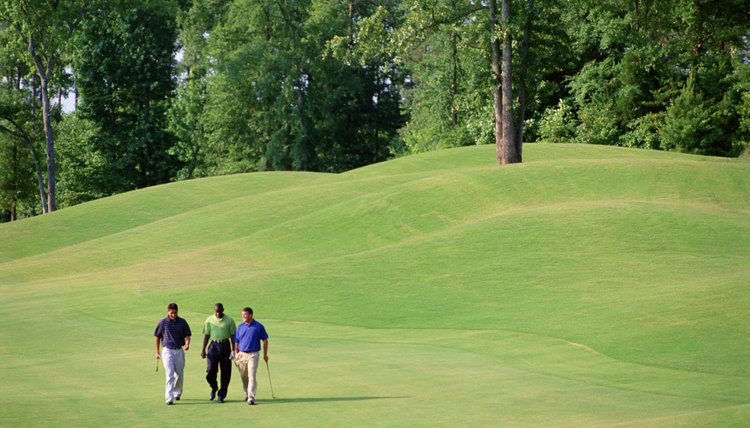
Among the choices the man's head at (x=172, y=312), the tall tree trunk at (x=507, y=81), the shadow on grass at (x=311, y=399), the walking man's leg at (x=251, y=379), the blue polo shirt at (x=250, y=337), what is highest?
the tall tree trunk at (x=507, y=81)

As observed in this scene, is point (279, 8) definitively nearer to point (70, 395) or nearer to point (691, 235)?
point (691, 235)

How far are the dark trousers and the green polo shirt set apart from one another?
0.12 metres

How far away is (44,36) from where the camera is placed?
79.0m

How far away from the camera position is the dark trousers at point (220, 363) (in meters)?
18.2

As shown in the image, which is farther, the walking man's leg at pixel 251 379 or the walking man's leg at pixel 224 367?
the walking man's leg at pixel 224 367

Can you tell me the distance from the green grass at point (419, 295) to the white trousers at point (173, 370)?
338mm

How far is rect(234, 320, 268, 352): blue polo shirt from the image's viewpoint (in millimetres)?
18062

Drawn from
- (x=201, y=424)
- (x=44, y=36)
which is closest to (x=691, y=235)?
(x=201, y=424)

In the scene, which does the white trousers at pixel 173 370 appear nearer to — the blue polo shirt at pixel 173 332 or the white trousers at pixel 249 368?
the blue polo shirt at pixel 173 332

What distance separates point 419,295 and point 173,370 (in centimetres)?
1521

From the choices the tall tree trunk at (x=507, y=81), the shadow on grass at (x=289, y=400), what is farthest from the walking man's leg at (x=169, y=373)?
the tall tree trunk at (x=507, y=81)

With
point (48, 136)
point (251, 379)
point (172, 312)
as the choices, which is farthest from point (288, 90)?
point (251, 379)

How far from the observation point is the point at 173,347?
1834 centimetres

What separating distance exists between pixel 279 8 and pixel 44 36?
2455 centimetres
